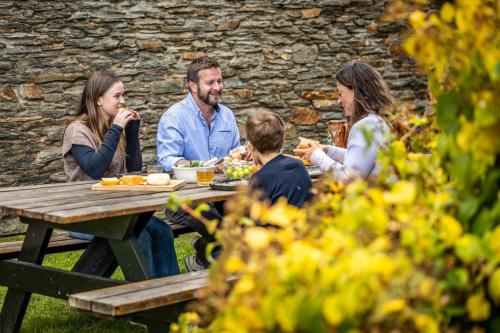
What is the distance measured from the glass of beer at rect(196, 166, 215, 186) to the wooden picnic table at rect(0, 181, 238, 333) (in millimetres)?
55

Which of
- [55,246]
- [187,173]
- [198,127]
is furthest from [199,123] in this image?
[55,246]

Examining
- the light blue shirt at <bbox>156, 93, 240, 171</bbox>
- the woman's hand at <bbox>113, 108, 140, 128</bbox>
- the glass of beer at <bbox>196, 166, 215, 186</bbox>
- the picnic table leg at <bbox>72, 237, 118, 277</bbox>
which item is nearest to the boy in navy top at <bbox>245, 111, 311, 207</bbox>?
the glass of beer at <bbox>196, 166, 215, 186</bbox>

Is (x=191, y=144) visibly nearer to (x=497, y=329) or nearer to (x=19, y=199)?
(x=19, y=199)

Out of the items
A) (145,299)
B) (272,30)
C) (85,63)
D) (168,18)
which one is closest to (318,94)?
(272,30)

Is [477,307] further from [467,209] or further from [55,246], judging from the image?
[55,246]

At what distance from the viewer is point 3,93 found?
783 centimetres

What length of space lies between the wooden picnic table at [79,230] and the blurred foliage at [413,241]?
6.94ft

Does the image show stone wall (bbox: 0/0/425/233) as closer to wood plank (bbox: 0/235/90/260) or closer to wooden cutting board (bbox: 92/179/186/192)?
wood plank (bbox: 0/235/90/260)

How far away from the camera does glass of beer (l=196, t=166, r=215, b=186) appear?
489cm

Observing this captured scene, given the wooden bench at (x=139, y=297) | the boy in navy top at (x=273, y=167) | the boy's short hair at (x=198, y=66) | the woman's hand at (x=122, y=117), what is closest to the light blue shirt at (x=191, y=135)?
the boy's short hair at (x=198, y=66)

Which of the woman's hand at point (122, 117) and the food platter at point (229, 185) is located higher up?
the food platter at point (229, 185)

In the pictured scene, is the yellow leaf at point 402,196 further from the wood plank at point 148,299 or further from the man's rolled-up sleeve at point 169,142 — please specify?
the man's rolled-up sleeve at point 169,142

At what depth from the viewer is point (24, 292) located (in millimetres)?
4809

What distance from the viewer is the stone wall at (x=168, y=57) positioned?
311 inches
